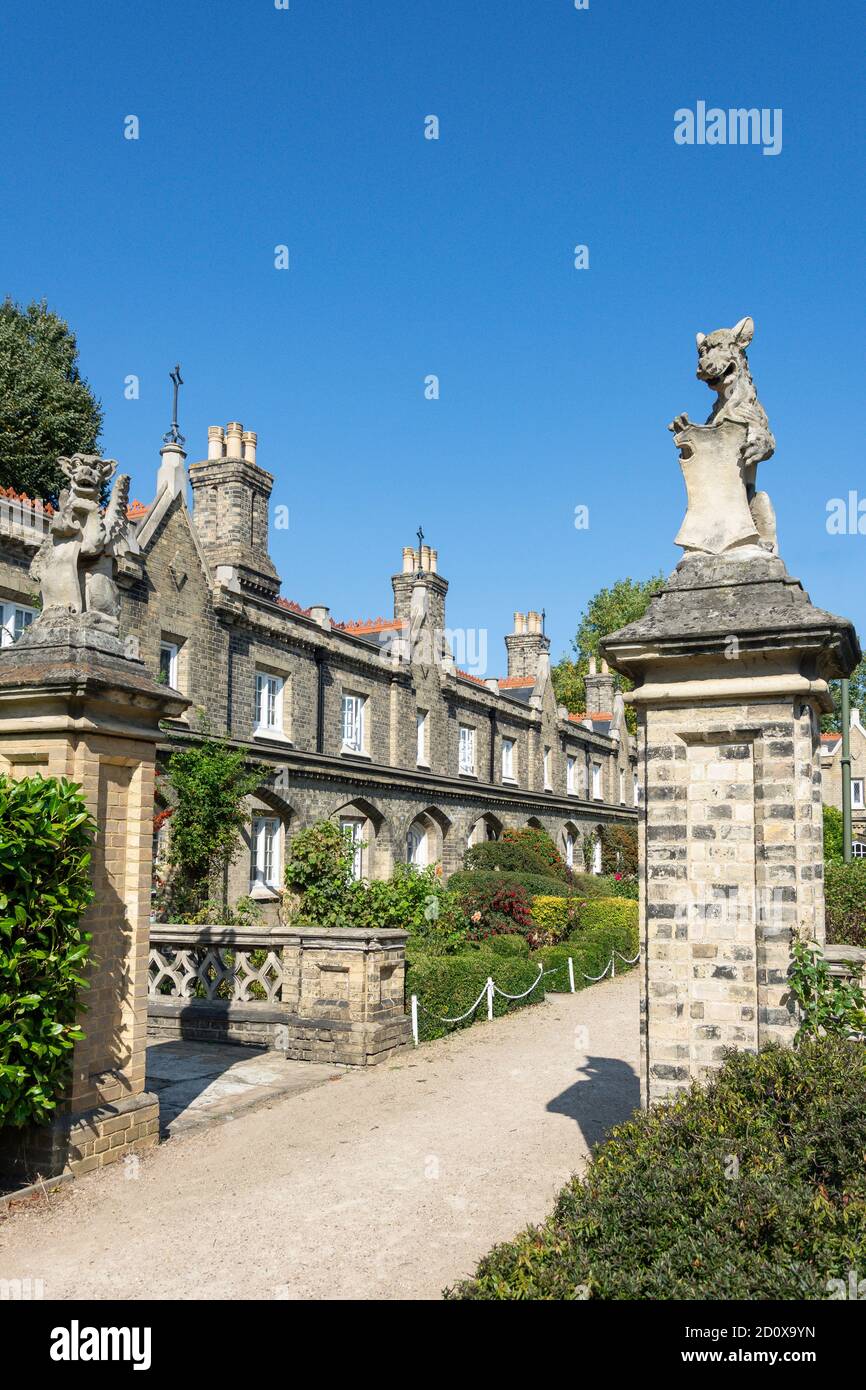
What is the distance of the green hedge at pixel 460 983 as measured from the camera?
44.8 ft

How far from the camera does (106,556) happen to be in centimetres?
845

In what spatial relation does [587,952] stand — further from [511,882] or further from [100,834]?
[100,834]

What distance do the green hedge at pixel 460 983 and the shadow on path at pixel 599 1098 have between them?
2.23 metres

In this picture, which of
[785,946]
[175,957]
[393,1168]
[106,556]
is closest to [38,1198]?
[393,1168]

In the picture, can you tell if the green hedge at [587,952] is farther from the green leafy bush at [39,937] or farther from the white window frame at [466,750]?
the green leafy bush at [39,937]

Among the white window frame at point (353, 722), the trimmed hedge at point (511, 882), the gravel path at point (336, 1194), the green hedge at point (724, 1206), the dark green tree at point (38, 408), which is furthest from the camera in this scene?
the dark green tree at point (38, 408)

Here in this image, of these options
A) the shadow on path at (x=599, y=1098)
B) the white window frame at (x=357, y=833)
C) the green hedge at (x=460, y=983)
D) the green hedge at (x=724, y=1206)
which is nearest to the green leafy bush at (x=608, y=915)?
the white window frame at (x=357, y=833)

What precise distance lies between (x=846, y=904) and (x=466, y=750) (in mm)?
13963

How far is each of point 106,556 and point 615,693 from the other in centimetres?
4471

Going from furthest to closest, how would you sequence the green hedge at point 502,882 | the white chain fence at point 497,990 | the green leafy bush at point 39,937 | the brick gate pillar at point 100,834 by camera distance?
the green hedge at point 502,882
the white chain fence at point 497,990
the brick gate pillar at point 100,834
the green leafy bush at point 39,937

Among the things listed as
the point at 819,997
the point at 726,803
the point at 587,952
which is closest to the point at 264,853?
the point at 587,952

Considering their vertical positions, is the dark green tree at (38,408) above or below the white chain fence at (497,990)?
above

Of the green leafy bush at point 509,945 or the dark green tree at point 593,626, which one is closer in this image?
the green leafy bush at point 509,945
